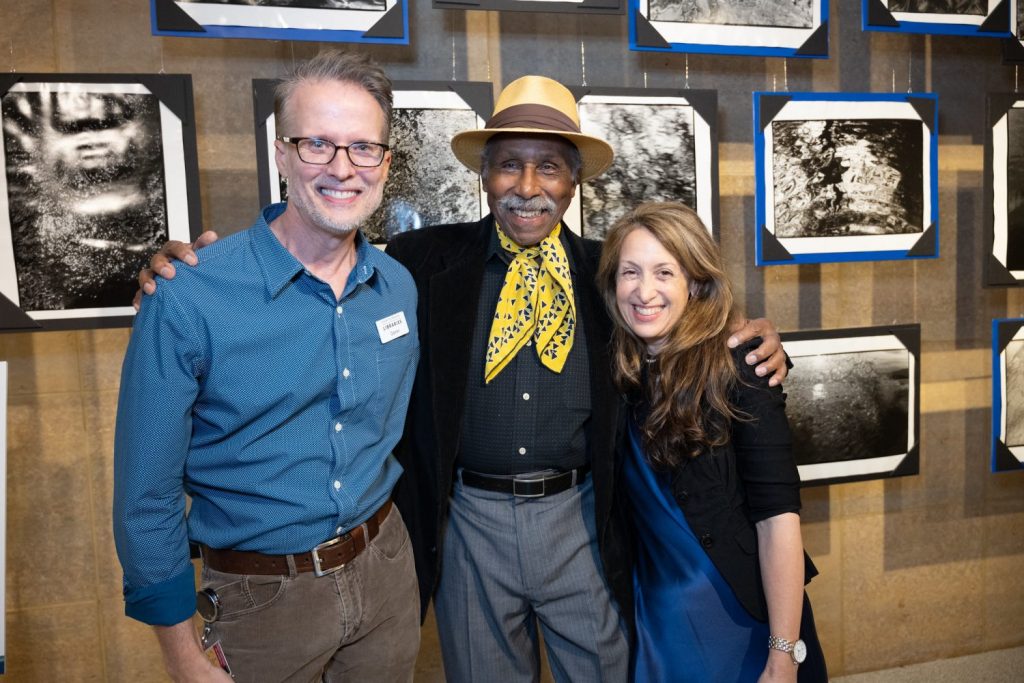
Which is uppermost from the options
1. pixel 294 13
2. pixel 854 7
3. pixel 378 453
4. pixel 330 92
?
pixel 854 7

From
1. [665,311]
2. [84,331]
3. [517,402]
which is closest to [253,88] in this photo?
[84,331]

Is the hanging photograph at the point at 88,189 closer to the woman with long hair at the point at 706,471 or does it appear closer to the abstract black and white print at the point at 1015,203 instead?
the woman with long hair at the point at 706,471

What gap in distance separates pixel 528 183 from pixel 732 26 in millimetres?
1260

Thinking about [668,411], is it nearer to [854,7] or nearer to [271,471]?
[271,471]

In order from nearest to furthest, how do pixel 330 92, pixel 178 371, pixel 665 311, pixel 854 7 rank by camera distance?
pixel 178 371, pixel 330 92, pixel 665 311, pixel 854 7

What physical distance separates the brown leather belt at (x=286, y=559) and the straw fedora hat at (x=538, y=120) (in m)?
1.18

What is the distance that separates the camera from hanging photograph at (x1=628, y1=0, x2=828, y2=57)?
280 cm

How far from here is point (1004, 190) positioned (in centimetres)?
312

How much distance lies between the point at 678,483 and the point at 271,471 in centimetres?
98

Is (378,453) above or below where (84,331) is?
below

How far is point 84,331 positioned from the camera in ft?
8.84

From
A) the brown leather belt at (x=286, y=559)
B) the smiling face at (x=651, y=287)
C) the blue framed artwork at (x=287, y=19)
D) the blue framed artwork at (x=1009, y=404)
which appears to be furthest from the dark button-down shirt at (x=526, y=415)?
the blue framed artwork at (x=1009, y=404)

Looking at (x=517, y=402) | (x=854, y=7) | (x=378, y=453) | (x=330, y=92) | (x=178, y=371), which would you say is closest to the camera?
(x=178, y=371)

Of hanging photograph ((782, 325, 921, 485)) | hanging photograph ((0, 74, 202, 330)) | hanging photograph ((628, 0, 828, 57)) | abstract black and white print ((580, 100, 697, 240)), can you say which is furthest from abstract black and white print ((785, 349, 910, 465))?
hanging photograph ((0, 74, 202, 330))
